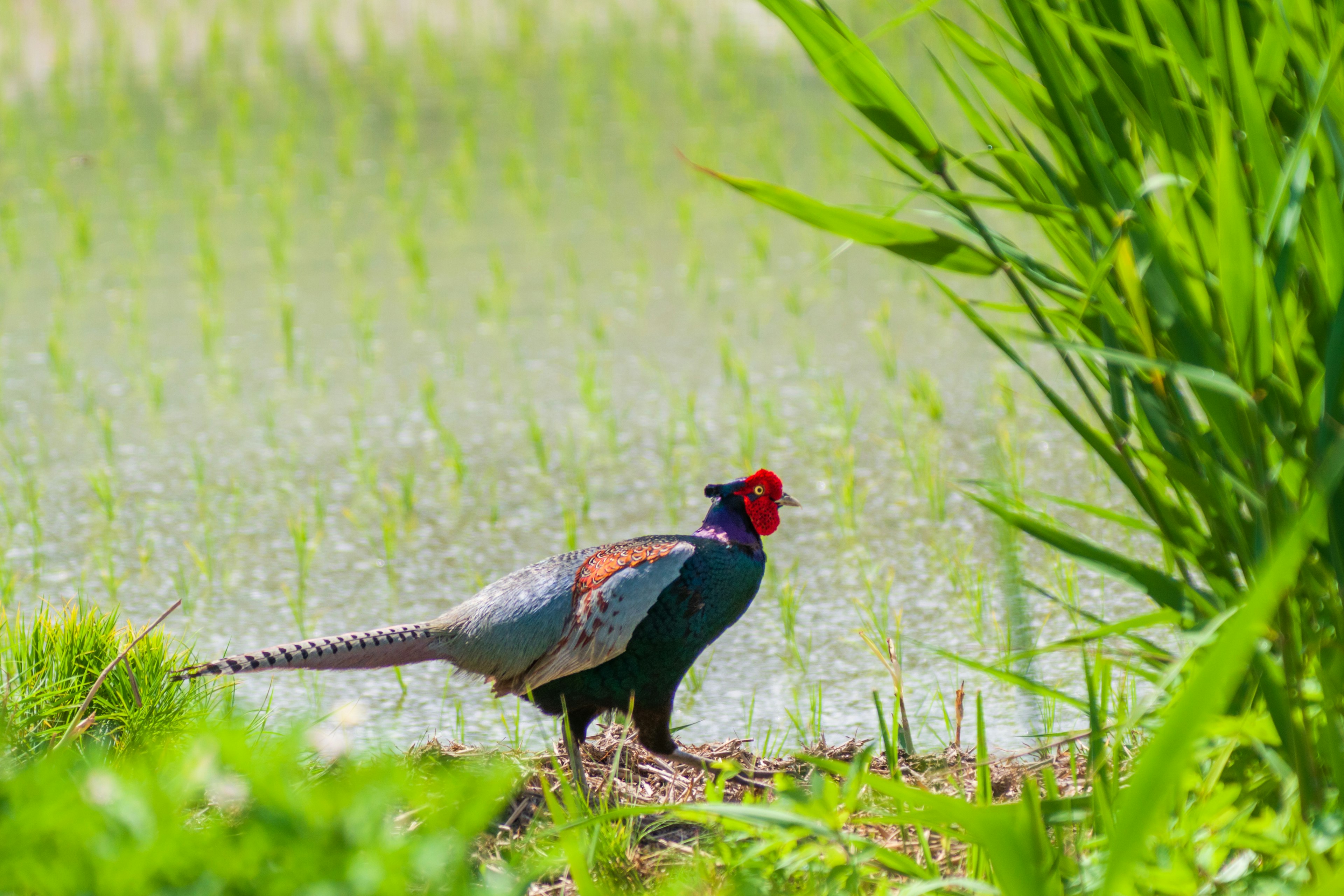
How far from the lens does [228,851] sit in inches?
27.2

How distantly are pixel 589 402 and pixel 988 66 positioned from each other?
6.47 feet

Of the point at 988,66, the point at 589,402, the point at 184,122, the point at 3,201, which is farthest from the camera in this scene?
the point at 184,122

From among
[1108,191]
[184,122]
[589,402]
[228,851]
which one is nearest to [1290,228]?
[1108,191]

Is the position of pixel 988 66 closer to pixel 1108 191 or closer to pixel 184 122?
pixel 1108 191

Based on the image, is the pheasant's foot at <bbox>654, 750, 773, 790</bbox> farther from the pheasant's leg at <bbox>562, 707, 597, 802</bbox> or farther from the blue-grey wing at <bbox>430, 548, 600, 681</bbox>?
the blue-grey wing at <bbox>430, 548, 600, 681</bbox>

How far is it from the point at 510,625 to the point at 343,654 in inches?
8.6

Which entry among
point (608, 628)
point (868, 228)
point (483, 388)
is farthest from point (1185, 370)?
point (483, 388)

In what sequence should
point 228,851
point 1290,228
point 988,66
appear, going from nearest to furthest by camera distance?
point 228,851 < point 1290,228 < point 988,66

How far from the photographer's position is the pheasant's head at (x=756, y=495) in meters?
1.85

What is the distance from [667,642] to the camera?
1774 millimetres

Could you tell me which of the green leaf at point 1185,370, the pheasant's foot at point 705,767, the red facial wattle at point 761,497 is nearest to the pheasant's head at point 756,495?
the red facial wattle at point 761,497

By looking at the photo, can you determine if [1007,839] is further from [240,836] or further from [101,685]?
[101,685]

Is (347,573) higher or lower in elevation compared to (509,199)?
lower

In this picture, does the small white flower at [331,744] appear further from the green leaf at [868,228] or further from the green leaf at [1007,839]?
the green leaf at [868,228]
